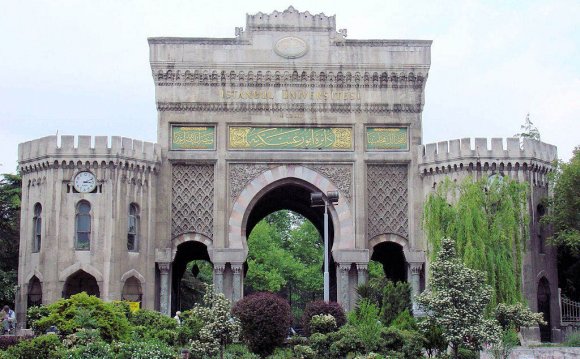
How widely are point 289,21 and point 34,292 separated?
559 inches

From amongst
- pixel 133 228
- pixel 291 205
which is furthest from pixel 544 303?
pixel 133 228

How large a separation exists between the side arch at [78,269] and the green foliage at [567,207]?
53.5ft

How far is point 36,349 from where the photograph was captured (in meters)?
19.2

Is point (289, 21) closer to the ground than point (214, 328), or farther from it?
farther from it

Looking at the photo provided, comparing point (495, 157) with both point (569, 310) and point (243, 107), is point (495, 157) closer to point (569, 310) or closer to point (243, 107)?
point (569, 310)

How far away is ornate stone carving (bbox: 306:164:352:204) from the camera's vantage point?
113 feet

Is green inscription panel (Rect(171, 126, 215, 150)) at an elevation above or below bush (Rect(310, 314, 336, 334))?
above

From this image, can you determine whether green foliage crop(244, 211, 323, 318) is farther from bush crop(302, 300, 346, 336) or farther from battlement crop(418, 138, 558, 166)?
bush crop(302, 300, 346, 336)

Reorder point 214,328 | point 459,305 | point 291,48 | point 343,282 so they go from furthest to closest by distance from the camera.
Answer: point 291,48
point 343,282
point 459,305
point 214,328

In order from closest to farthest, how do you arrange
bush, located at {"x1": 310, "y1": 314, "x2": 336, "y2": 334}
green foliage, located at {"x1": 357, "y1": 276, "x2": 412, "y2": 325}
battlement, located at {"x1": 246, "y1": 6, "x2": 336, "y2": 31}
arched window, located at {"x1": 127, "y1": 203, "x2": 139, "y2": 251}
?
bush, located at {"x1": 310, "y1": 314, "x2": 336, "y2": 334}
green foliage, located at {"x1": 357, "y1": 276, "x2": 412, "y2": 325}
arched window, located at {"x1": 127, "y1": 203, "x2": 139, "y2": 251}
battlement, located at {"x1": 246, "y1": 6, "x2": 336, "y2": 31}

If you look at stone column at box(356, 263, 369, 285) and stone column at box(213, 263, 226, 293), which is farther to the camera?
stone column at box(356, 263, 369, 285)

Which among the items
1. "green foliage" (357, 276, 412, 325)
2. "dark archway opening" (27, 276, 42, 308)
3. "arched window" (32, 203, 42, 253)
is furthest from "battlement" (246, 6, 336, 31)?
"dark archway opening" (27, 276, 42, 308)

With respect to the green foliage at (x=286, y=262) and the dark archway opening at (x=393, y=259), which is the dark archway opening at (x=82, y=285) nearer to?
the dark archway opening at (x=393, y=259)

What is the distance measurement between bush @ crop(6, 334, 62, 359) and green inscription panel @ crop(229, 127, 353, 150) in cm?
1601
